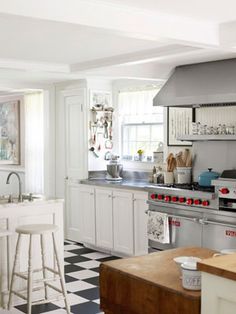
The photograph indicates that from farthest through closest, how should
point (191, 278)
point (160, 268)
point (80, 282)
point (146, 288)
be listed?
point (80, 282)
point (160, 268)
point (146, 288)
point (191, 278)

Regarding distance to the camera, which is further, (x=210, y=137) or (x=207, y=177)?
(x=207, y=177)

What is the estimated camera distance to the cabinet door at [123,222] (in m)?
6.03

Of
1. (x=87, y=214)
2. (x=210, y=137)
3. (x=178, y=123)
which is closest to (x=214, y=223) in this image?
(x=210, y=137)

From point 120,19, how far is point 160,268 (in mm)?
1533

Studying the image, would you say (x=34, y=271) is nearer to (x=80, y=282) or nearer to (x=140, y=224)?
(x=80, y=282)

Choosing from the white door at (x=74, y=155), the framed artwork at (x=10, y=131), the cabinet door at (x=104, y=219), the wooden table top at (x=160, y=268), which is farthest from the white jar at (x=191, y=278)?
the framed artwork at (x=10, y=131)

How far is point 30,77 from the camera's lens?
672 cm

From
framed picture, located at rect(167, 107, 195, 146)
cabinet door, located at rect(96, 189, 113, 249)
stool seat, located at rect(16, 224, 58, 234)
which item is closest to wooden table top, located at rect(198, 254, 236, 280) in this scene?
stool seat, located at rect(16, 224, 58, 234)

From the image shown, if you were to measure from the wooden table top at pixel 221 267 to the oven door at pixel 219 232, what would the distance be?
8.09 ft

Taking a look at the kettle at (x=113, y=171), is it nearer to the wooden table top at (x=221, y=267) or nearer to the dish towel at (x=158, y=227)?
the dish towel at (x=158, y=227)

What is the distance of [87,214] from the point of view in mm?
6734

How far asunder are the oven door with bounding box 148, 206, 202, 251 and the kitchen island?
1225 millimetres

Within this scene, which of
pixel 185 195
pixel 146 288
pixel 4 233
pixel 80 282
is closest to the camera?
pixel 146 288

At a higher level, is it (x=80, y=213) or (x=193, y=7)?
(x=193, y=7)
